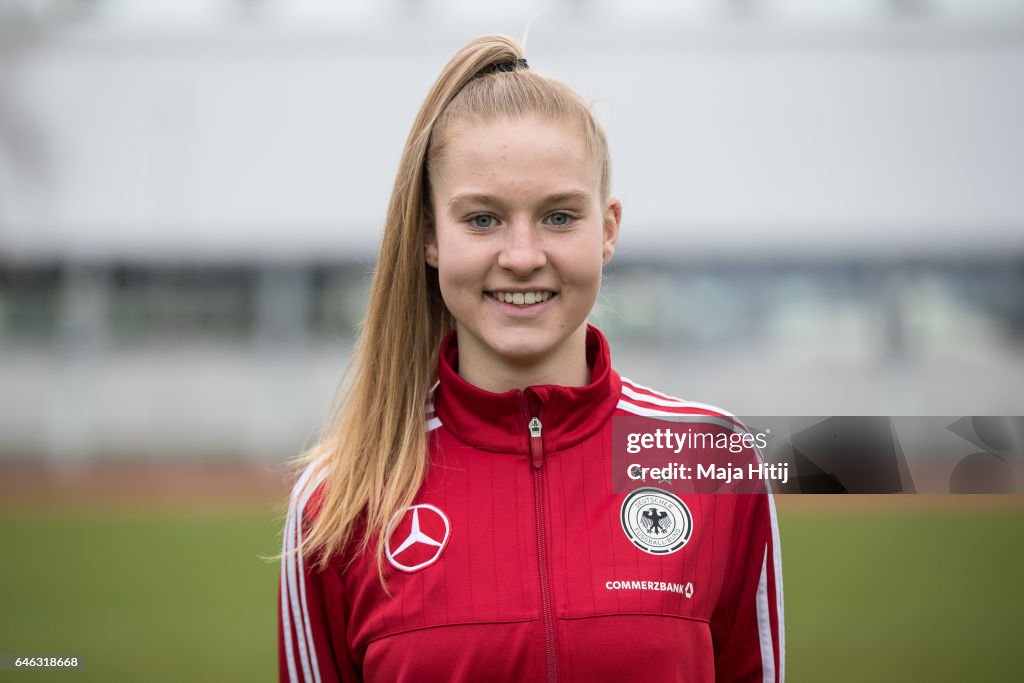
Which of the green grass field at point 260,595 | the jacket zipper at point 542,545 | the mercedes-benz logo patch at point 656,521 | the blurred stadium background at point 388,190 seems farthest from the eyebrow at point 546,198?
the blurred stadium background at point 388,190

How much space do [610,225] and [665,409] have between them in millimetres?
423

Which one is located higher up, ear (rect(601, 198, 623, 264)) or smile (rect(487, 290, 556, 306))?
ear (rect(601, 198, 623, 264))

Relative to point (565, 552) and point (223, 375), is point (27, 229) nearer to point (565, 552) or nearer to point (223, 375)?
point (223, 375)

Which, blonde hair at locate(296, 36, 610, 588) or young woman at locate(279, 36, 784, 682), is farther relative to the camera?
blonde hair at locate(296, 36, 610, 588)

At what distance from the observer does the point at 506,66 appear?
6.81 ft


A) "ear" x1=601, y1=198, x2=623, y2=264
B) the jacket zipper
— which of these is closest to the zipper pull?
the jacket zipper

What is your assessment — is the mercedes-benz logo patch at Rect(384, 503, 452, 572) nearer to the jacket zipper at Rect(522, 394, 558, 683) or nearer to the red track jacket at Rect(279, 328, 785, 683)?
the red track jacket at Rect(279, 328, 785, 683)

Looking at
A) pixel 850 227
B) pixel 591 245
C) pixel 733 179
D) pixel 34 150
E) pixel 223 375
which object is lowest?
pixel 591 245

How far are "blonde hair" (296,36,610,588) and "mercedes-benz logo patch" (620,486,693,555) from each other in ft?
1.44

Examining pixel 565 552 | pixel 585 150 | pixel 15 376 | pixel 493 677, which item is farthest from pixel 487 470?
pixel 15 376

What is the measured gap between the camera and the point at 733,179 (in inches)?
688

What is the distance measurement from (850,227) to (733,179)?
7.35 ft

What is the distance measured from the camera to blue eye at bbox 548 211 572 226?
1.85 meters

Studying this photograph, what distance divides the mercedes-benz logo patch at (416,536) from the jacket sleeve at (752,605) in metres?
0.60
